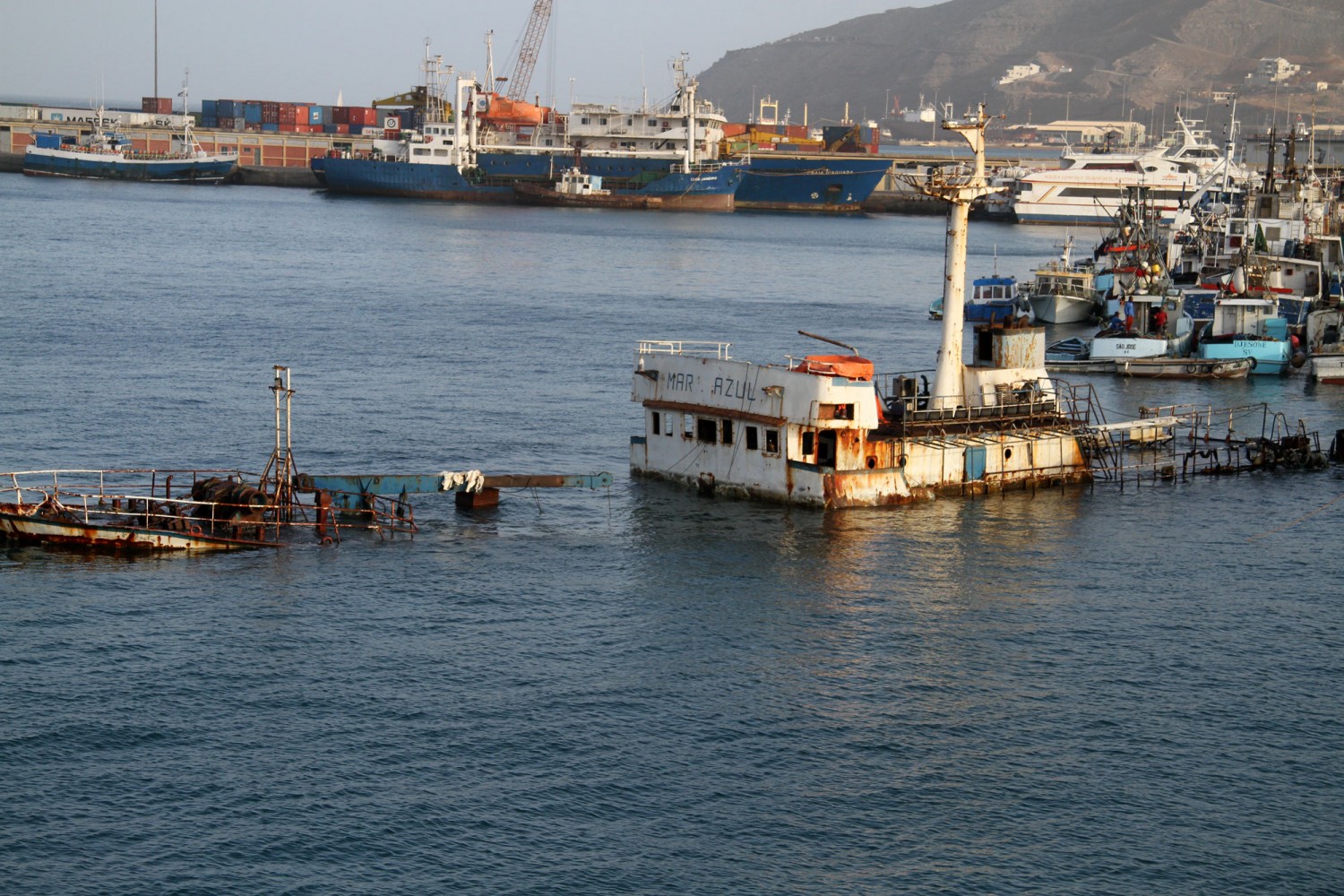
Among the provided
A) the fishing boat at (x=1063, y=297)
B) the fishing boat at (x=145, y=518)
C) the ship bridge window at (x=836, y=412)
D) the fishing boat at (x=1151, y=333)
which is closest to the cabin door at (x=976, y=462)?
the ship bridge window at (x=836, y=412)

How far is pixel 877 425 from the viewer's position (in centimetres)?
4431

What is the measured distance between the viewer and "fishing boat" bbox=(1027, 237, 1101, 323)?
91312mm

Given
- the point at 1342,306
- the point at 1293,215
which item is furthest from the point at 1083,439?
the point at 1293,215

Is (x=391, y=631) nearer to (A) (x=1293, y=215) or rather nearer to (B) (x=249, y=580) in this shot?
(B) (x=249, y=580)

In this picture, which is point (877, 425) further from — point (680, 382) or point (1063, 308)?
point (1063, 308)

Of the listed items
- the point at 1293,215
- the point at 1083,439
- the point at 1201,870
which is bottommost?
the point at 1201,870

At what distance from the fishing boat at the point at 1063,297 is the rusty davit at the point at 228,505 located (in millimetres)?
53310

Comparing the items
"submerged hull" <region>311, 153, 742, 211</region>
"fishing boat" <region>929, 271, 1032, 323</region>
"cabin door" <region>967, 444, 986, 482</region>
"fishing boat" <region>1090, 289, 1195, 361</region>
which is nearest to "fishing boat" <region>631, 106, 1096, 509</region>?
"cabin door" <region>967, 444, 986, 482</region>

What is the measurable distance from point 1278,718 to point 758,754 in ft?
36.1

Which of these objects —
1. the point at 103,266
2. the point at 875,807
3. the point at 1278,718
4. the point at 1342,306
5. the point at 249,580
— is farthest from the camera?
the point at 103,266

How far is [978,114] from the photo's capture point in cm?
5056

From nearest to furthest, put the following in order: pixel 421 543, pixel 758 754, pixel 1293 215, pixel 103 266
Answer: pixel 758 754, pixel 421 543, pixel 1293 215, pixel 103 266

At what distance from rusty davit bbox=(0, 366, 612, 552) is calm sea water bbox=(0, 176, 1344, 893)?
888mm

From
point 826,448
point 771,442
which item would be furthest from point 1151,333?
point 771,442
